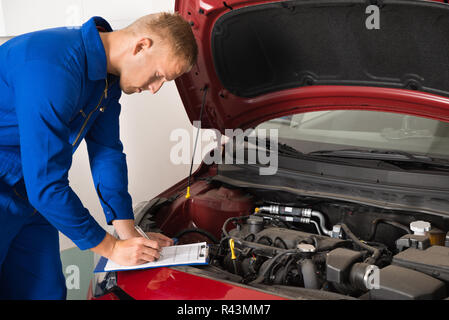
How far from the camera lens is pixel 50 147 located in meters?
1.27

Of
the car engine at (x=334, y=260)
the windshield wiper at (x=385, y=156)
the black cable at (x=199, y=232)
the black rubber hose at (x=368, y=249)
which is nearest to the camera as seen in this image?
the car engine at (x=334, y=260)

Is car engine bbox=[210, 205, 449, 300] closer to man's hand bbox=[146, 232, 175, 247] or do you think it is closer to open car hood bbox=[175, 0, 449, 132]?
man's hand bbox=[146, 232, 175, 247]

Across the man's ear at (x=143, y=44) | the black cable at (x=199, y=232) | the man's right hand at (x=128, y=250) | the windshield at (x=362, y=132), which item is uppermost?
the man's ear at (x=143, y=44)

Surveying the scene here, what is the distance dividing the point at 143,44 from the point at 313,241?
2.88 ft

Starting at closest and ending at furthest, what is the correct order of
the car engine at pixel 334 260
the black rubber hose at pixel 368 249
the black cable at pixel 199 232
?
the car engine at pixel 334 260 < the black rubber hose at pixel 368 249 < the black cable at pixel 199 232

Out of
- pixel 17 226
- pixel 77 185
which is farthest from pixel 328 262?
pixel 77 185

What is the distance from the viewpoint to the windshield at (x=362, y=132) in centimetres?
185

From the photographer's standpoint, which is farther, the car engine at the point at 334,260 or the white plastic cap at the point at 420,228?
the white plastic cap at the point at 420,228

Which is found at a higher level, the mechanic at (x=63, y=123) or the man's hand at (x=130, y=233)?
the mechanic at (x=63, y=123)

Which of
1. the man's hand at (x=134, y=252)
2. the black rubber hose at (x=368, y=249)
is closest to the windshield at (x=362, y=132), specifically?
the black rubber hose at (x=368, y=249)

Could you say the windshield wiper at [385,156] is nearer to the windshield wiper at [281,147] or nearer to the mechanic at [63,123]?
the windshield wiper at [281,147]

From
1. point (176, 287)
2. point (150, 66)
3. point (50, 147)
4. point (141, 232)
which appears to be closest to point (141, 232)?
point (141, 232)

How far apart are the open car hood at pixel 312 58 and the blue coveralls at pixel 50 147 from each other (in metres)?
0.48

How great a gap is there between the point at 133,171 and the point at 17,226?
266cm
